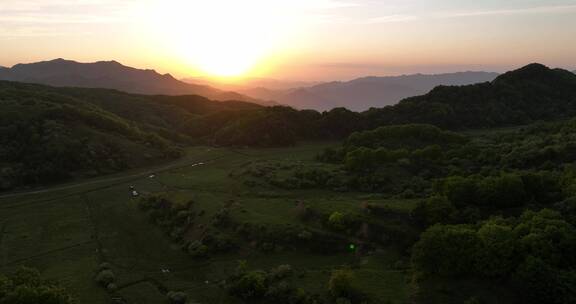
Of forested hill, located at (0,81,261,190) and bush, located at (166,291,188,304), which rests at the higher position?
forested hill, located at (0,81,261,190)

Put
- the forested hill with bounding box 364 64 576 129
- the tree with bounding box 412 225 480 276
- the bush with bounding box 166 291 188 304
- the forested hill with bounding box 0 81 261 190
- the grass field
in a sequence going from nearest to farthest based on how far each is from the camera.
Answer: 1. the tree with bounding box 412 225 480 276
2. the bush with bounding box 166 291 188 304
3. the grass field
4. the forested hill with bounding box 0 81 261 190
5. the forested hill with bounding box 364 64 576 129

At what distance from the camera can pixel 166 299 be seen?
171 feet

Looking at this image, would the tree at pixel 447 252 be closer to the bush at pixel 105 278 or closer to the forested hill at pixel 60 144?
the bush at pixel 105 278

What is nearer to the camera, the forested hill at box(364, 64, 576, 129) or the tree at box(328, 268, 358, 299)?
the tree at box(328, 268, 358, 299)

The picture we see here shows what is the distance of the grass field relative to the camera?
53.8 meters

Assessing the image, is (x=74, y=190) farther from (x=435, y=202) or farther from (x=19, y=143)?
(x=435, y=202)

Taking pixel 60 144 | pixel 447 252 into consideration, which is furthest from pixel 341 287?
pixel 60 144

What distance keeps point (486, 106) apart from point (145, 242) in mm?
147457

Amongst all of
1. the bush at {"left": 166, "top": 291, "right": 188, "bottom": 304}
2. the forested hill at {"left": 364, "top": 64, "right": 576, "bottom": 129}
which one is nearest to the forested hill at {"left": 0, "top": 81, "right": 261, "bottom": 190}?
the bush at {"left": 166, "top": 291, "right": 188, "bottom": 304}

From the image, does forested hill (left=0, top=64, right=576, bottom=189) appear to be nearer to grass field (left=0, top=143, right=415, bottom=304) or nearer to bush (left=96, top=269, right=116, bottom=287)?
grass field (left=0, top=143, right=415, bottom=304)

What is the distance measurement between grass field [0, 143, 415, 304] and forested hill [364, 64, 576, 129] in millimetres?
92390

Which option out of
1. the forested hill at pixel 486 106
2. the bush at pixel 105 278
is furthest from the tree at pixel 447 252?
the forested hill at pixel 486 106

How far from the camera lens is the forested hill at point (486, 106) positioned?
165750 millimetres

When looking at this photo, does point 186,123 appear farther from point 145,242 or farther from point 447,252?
point 447,252
